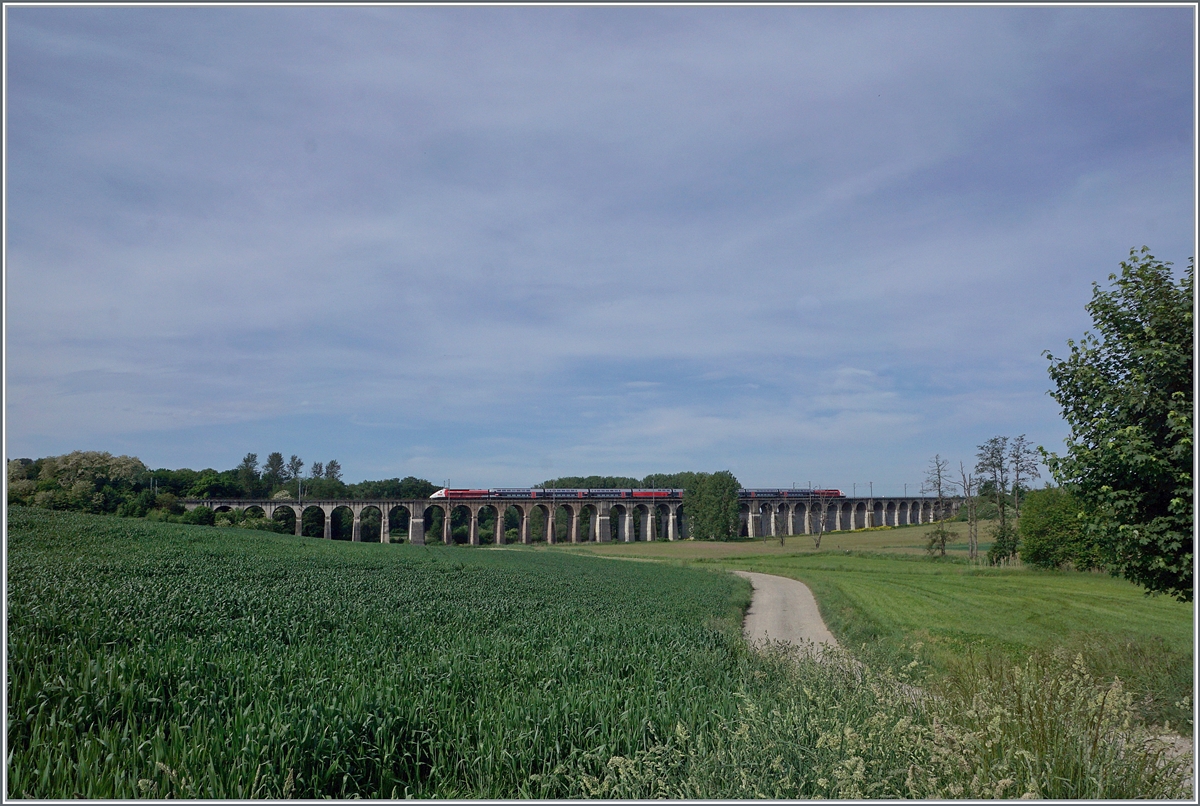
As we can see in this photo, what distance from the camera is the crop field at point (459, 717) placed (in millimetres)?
5406

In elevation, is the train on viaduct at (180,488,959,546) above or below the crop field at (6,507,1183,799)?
below

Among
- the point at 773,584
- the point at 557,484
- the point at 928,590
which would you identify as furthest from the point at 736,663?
the point at 557,484

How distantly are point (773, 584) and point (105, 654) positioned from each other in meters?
38.7

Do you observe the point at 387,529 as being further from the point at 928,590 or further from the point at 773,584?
the point at 928,590

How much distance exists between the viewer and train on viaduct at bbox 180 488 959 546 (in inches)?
3834

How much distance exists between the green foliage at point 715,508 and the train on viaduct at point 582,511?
5.89m

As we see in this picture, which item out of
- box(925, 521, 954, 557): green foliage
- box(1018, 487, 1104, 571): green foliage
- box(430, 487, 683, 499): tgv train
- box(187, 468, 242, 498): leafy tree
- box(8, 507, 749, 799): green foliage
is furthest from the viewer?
box(430, 487, 683, 499): tgv train

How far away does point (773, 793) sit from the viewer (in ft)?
18.0

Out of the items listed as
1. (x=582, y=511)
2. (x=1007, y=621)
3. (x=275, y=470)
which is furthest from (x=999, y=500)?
(x=275, y=470)

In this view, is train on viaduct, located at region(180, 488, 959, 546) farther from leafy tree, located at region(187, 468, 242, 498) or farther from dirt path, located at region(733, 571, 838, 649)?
dirt path, located at region(733, 571, 838, 649)

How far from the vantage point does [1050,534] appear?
147 feet

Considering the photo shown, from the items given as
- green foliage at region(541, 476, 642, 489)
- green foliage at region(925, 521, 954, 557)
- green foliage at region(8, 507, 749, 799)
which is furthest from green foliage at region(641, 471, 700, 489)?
green foliage at region(8, 507, 749, 799)

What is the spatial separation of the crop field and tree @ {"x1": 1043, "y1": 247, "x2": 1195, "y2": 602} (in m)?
3.87

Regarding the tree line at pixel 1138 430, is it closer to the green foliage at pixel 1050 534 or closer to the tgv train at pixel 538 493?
the green foliage at pixel 1050 534
